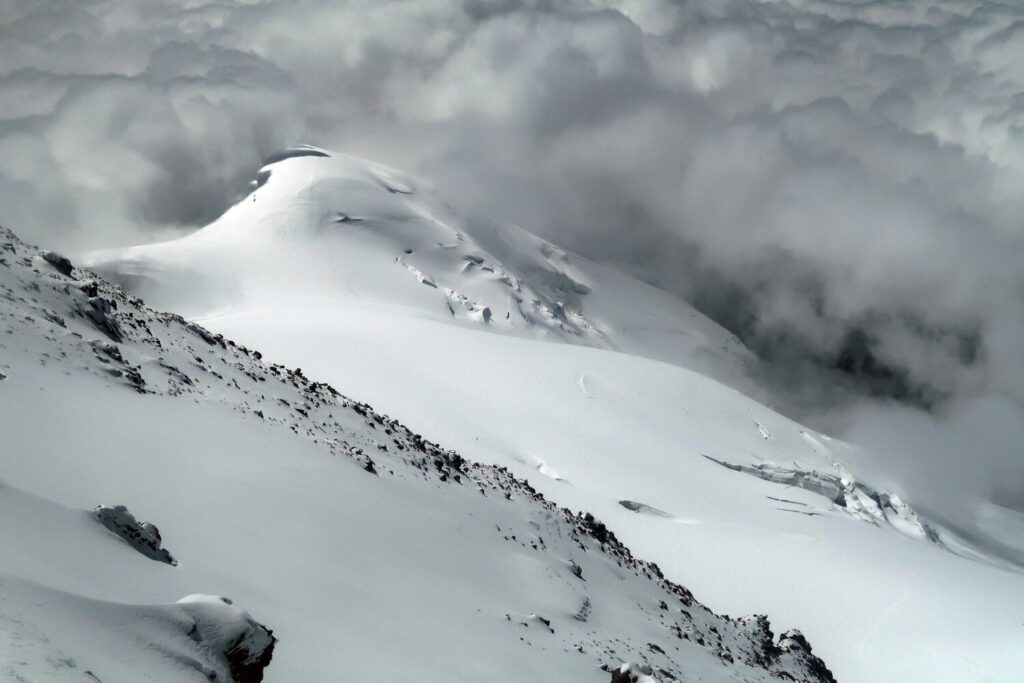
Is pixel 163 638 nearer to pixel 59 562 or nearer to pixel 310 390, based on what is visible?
pixel 59 562

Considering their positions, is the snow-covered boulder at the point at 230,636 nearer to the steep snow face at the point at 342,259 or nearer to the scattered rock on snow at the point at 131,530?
the scattered rock on snow at the point at 131,530

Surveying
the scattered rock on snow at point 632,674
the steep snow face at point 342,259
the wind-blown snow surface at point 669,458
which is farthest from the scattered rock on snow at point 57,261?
the steep snow face at point 342,259

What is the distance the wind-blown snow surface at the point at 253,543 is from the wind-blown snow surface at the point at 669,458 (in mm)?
11564

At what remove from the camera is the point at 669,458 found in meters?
56.2

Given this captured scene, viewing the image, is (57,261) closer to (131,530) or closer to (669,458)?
(131,530)

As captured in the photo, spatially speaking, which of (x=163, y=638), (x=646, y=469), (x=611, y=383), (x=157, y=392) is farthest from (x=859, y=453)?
(x=163, y=638)

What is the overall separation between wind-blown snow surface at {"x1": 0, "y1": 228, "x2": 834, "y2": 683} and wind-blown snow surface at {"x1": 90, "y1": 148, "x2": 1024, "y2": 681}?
11564mm

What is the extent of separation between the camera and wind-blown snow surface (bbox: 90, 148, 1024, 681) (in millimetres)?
38438

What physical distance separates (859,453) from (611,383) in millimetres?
35928

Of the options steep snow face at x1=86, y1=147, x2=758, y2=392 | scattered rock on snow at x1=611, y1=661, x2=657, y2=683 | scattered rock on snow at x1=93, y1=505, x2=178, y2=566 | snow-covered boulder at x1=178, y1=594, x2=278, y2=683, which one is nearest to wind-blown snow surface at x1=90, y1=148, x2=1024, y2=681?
steep snow face at x1=86, y1=147, x2=758, y2=392

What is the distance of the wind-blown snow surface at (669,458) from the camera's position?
38438mm

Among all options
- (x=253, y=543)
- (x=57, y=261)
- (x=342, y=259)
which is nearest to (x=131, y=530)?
(x=253, y=543)

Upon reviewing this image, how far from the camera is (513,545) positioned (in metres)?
22.7

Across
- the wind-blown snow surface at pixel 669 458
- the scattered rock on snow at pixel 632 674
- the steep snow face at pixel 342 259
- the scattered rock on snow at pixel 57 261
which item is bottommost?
the scattered rock on snow at pixel 632 674
